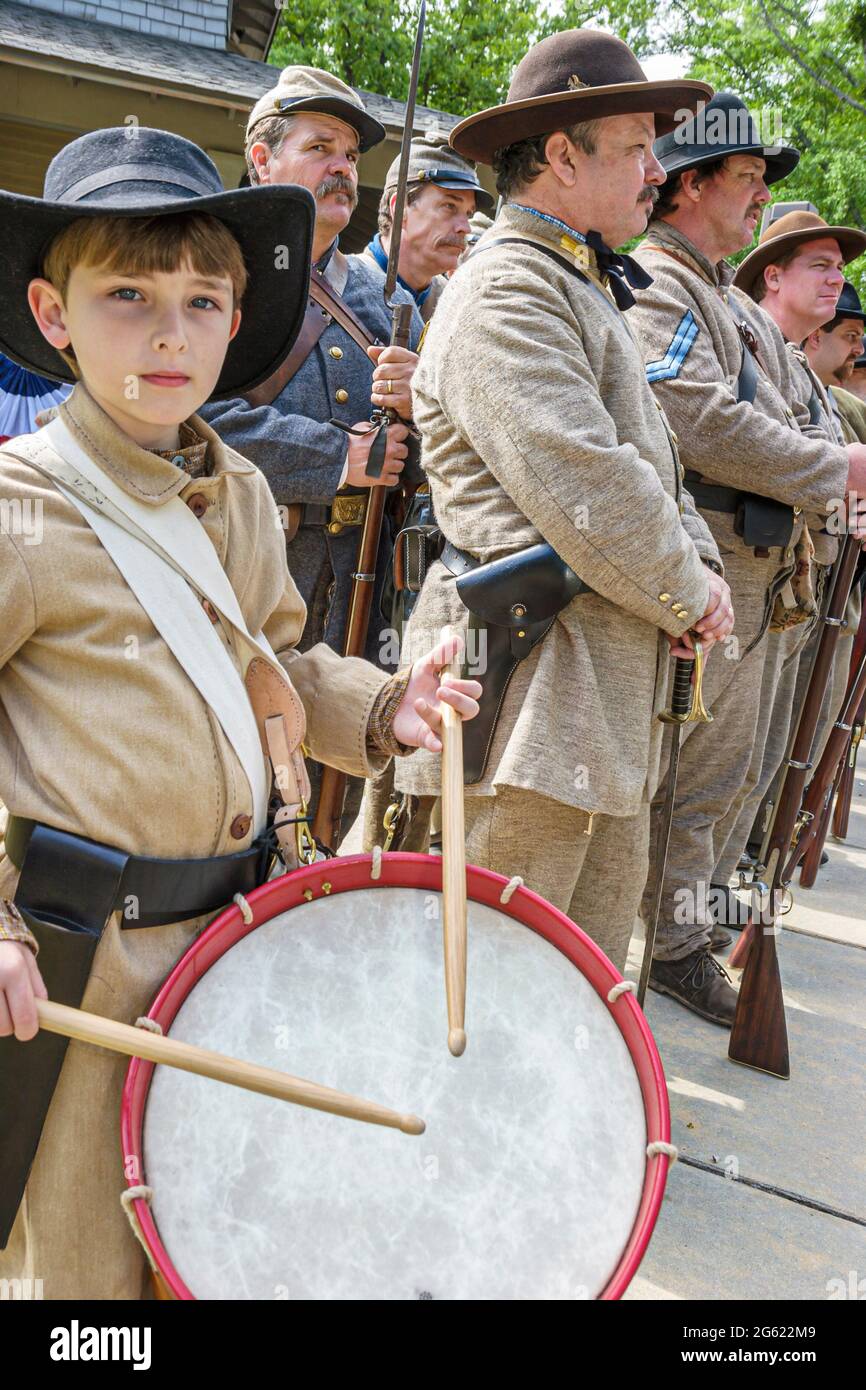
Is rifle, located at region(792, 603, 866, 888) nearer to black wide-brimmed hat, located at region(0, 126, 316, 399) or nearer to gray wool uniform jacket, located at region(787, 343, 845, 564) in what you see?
gray wool uniform jacket, located at region(787, 343, 845, 564)

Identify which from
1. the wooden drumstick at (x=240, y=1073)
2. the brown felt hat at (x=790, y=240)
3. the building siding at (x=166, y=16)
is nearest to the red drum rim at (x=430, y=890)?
the wooden drumstick at (x=240, y=1073)

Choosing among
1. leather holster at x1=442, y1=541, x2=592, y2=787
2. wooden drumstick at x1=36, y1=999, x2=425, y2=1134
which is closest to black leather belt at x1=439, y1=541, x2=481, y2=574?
leather holster at x1=442, y1=541, x2=592, y2=787

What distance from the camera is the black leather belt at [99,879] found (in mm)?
1467

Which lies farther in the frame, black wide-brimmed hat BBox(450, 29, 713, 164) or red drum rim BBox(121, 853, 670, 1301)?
black wide-brimmed hat BBox(450, 29, 713, 164)

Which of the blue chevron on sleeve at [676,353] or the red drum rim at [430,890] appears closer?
the red drum rim at [430,890]

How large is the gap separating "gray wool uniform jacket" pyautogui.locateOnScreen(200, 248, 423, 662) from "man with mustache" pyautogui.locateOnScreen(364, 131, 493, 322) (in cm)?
67

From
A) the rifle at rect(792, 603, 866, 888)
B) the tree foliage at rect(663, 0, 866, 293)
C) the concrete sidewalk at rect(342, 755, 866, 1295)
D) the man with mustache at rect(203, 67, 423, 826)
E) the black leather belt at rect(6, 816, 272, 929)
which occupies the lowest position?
the concrete sidewalk at rect(342, 755, 866, 1295)

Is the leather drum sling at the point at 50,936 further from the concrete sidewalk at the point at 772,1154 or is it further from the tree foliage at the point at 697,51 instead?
the tree foliage at the point at 697,51

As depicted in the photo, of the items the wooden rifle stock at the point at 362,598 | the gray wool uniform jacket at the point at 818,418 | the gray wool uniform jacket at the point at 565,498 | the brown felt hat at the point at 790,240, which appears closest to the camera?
the gray wool uniform jacket at the point at 565,498

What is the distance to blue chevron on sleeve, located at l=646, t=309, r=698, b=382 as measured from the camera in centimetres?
333

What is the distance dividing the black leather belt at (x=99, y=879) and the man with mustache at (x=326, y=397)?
1690mm

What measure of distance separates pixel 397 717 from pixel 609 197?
1.40 m

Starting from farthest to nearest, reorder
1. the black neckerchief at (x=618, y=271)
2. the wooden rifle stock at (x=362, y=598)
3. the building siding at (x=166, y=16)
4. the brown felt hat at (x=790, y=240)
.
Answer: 1. the building siding at (x=166, y=16)
2. the brown felt hat at (x=790, y=240)
3. the wooden rifle stock at (x=362, y=598)
4. the black neckerchief at (x=618, y=271)

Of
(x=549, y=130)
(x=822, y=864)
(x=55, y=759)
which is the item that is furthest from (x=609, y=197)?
(x=822, y=864)
